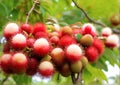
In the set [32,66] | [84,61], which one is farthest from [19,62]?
[84,61]

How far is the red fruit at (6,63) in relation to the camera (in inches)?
66.9

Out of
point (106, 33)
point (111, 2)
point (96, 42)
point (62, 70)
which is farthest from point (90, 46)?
point (111, 2)

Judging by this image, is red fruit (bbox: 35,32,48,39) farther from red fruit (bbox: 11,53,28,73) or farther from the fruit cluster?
red fruit (bbox: 11,53,28,73)

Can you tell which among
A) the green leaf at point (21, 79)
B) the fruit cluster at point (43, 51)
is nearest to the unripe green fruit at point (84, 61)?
the fruit cluster at point (43, 51)

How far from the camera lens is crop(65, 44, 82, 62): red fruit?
1.72 m

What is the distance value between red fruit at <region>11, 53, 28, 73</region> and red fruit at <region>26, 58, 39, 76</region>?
27mm

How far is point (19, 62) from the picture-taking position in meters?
1.67

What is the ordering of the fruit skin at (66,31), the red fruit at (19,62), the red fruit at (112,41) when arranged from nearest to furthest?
the red fruit at (19,62), the fruit skin at (66,31), the red fruit at (112,41)

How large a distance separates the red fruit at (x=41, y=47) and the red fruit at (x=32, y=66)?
0.04m

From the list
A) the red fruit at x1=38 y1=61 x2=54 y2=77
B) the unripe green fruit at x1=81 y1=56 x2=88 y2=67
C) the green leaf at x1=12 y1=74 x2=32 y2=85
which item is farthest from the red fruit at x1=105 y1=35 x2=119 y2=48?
the green leaf at x1=12 y1=74 x2=32 y2=85

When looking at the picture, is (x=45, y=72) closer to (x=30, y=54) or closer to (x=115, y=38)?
(x=30, y=54)

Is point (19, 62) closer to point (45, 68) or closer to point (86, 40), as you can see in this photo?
point (45, 68)

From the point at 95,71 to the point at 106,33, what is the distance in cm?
20

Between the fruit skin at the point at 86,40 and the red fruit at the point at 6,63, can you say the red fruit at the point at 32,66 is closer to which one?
the red fruit at the point at 6,63
